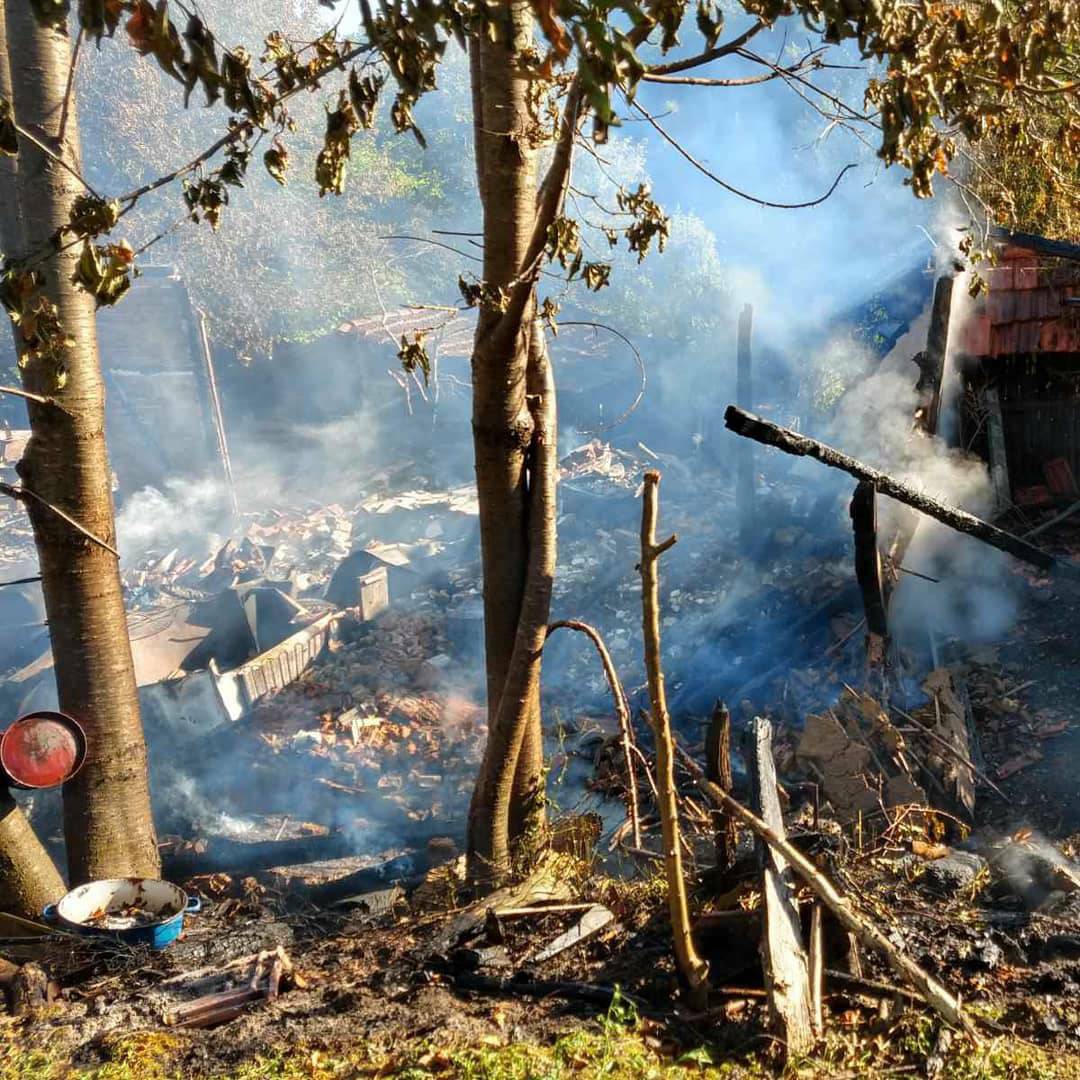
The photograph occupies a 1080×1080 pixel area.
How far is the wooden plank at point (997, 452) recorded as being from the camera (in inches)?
441

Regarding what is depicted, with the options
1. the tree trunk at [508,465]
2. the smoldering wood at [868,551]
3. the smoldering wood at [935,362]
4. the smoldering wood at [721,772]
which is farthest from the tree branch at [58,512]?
the smoldering wood at [935,362]

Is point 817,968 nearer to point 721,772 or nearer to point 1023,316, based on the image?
point 721,772

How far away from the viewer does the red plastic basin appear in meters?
4.88

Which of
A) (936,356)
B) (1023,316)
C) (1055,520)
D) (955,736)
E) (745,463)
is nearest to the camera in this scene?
(955,736)

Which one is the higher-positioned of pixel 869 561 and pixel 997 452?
pixel 997 452

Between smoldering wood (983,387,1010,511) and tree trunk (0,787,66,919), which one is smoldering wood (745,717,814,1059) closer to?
tree trunk (0,787,66,919)

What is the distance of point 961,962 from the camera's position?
395 cm

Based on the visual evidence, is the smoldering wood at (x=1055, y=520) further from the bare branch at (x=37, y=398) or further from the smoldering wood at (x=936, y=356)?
the bare branch at (x=37, y=398)

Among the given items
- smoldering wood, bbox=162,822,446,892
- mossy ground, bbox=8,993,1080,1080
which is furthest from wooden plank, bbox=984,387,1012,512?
mossy ground, bbox=8,993,1080,1080

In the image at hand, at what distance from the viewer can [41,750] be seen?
4.93 metres

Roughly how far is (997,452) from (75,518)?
1035cm

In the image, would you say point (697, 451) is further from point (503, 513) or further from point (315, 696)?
point (503, 513)

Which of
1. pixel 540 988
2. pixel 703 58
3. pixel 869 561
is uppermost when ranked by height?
pixel 703 58

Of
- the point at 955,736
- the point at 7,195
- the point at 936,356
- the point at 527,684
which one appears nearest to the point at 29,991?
the point at 527,684
